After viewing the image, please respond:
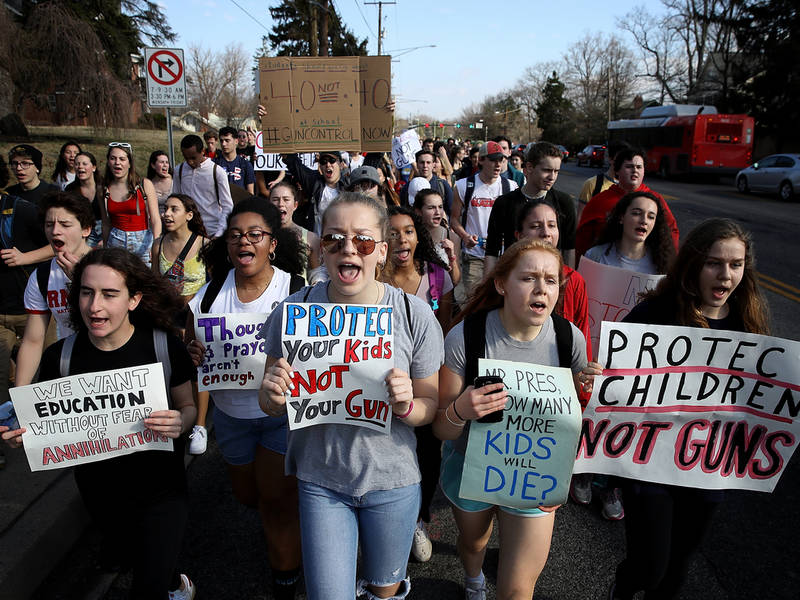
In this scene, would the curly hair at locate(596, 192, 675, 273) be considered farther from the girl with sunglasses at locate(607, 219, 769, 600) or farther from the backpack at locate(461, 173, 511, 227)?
the backpack at locate(461, 173, 511, 227)

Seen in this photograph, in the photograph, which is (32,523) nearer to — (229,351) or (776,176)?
(229,351)

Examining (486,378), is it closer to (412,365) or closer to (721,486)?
(412,365)

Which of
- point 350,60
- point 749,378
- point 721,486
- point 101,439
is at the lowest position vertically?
point 721,486

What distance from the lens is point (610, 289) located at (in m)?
3.71

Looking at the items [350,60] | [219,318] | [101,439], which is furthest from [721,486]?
[350,60]

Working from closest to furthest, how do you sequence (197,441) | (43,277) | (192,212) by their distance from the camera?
(43,277)
(197,441)
(192,212)

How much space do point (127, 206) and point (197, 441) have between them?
9.83ft

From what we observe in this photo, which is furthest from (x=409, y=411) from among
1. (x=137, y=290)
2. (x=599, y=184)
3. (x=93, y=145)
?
(x=93, y=145)

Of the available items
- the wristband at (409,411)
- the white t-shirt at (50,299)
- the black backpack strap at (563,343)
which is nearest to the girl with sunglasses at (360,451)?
the wristband at (409,411)

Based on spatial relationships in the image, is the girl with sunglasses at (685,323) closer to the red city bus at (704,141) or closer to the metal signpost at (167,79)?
the metal signpost at (167,79)

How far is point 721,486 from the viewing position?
2.51 meters

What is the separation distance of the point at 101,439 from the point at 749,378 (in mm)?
2783

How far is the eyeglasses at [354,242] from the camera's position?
2.19m

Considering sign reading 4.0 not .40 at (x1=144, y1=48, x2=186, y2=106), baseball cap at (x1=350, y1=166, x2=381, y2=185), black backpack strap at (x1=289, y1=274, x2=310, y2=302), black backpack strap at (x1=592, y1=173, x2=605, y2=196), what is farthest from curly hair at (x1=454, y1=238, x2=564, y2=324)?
sign reading 4.0 not .40 at (x1=144, y1=48, x2=186, y2=106)
